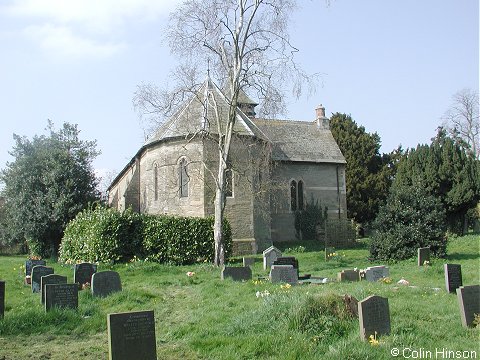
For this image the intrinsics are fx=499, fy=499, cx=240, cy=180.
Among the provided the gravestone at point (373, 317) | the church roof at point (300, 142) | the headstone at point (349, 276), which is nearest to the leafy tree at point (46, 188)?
the church roof at point (300, 142)

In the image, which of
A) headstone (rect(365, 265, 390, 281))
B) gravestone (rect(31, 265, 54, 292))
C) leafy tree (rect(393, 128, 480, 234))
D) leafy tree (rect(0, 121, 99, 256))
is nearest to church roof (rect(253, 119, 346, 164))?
leafy tree (rect(393, 128, 480, 234))

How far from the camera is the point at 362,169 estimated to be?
42.8m

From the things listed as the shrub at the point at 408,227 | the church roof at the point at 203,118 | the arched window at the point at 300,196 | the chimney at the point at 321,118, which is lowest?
the shrub at the point at 408,227

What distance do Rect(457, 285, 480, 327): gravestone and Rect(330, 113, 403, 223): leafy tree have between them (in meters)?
33.2

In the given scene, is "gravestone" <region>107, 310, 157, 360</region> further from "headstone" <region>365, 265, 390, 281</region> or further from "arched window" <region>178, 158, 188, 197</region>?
"arched window" <region>178, 158, 188, 197</region>

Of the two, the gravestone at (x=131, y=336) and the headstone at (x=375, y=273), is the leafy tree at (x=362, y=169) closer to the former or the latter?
the headstone at (x=375, y=273)

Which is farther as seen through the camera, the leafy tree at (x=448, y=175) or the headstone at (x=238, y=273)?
the leafy tree at (x=448, y=175)

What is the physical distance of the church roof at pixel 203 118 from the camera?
22.0 m

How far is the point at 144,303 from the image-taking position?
459 inches

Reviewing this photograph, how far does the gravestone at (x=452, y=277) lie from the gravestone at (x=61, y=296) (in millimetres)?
8984

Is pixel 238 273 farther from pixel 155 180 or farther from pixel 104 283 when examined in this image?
pixel 155 180

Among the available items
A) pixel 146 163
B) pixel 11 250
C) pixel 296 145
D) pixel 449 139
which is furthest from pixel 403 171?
pixel 11 250

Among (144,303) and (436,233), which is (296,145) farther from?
(144,303)

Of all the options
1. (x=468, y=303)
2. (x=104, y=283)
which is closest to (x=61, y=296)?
(x=104, y=283)
